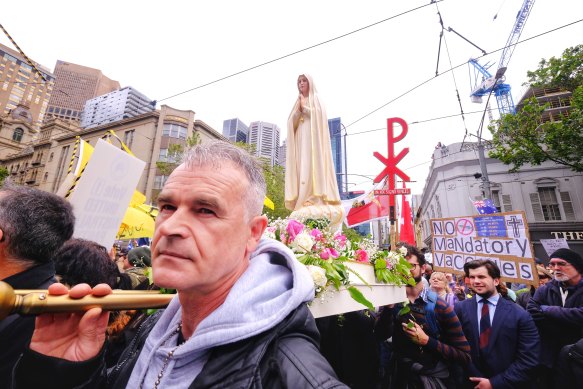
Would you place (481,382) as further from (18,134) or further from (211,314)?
(18,134)

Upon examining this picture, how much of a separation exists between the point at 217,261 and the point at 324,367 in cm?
53

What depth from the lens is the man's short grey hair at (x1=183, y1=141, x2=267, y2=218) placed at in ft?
3.98

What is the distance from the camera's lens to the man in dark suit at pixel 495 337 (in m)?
2.83

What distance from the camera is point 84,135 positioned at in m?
38.4

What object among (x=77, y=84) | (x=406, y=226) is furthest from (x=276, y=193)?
(x=77, y=84)

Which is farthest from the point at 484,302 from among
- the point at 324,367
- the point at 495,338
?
the point at 324,367

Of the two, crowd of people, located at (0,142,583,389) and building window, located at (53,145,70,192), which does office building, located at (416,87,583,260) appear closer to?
crowd of people, located at (0,142,583,389)

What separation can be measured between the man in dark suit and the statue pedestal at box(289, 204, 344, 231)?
1.81 metres

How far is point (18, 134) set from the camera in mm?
54281

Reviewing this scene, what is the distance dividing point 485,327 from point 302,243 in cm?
257

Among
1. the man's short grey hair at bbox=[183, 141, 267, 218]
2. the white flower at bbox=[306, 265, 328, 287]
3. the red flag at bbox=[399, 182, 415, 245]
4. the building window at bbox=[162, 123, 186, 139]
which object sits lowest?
the white flower at bbox=[306, 265, 328, 287]

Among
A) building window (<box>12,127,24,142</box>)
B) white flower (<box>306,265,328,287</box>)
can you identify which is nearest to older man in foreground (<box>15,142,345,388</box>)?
white flower (<box>306,265,328,287</box>)

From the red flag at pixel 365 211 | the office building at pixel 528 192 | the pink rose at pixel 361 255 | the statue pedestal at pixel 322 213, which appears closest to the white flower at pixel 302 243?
the pink rose at pixel 361 255

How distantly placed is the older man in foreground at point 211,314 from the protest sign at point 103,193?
2037 millimetres
